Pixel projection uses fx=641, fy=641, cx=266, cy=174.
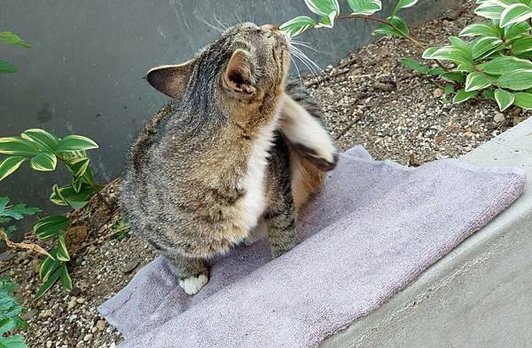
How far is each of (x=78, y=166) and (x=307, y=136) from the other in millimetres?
947

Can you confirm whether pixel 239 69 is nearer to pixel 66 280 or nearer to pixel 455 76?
pixel 66 280

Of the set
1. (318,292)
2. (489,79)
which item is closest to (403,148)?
(489,79)

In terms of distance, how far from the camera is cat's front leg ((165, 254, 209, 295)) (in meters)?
1.84

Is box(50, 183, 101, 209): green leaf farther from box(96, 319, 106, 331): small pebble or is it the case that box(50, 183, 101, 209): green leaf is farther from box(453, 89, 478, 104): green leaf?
box(453, 89, 478, 104): green leaf

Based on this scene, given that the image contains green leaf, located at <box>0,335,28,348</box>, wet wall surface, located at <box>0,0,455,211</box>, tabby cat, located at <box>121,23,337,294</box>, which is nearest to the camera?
green leaf, located at <box>0,335,28,348</box>

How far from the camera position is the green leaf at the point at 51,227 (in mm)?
2281

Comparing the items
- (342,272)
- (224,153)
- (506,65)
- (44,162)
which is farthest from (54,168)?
(506,65)

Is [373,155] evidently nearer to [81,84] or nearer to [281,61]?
[281,61]

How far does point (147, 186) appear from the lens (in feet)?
5.73

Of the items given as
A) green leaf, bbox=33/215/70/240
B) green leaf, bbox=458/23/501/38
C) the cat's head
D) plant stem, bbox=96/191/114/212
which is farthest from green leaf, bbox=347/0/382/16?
green leaf, bbox=33/215/70/240

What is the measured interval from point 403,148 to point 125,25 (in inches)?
46.5

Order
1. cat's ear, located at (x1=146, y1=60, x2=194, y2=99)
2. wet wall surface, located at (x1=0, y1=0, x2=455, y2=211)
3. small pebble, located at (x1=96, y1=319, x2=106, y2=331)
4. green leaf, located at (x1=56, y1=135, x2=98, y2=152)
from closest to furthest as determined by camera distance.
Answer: cat's ear, located at (x1=146, y1=60, x2=194, y2=99) → small pebble, located at (x1=96, y1=319, x2=106, y2=331) → green leaf, located at (x1=56, y1=135, x2=98, y2=152) → wet wall surface, located at (x1=0, y1=0, x2=455, y2=211)

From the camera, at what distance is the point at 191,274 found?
1863 millimetres

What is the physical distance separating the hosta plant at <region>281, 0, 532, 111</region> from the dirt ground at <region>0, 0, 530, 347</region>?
10cm
